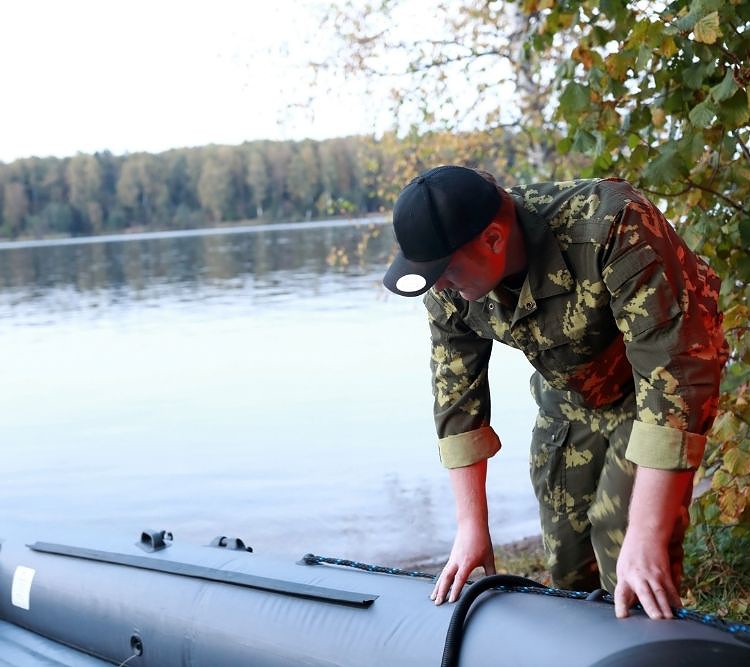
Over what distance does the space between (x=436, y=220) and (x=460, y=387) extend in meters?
0.62

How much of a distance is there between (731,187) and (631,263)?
1751 millimetres

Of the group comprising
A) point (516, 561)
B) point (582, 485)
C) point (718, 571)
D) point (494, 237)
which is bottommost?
point (516, 561)

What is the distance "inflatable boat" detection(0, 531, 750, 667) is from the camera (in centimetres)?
182

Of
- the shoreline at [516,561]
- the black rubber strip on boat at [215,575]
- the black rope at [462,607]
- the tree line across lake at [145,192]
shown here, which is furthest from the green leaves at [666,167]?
the tree line across lake at [145,192]

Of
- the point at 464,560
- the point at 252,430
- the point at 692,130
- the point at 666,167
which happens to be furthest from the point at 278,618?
the point at 252,430

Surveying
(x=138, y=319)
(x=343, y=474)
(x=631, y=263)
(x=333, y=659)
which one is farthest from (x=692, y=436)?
(x=138, y=319)

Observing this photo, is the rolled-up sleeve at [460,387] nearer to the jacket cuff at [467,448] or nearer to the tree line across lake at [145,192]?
the jacket cuff at [467,448]

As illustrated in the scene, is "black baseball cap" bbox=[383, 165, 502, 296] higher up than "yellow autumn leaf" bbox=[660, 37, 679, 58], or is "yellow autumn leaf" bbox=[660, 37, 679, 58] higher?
"yellow autumn leaf" bbox=[660, 37, 679, 58]

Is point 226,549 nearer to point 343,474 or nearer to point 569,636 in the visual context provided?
point 569,636

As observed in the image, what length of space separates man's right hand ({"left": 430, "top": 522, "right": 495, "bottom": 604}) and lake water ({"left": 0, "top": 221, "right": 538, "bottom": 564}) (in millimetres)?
1936

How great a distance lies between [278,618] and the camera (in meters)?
2.46

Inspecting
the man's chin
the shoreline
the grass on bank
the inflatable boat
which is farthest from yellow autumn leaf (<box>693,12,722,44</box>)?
the shoreline

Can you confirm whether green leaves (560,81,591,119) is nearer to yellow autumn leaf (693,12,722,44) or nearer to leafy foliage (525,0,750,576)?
leafy foliage (525,0,750,576)

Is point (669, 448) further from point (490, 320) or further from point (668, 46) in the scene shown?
point (668, 46)
